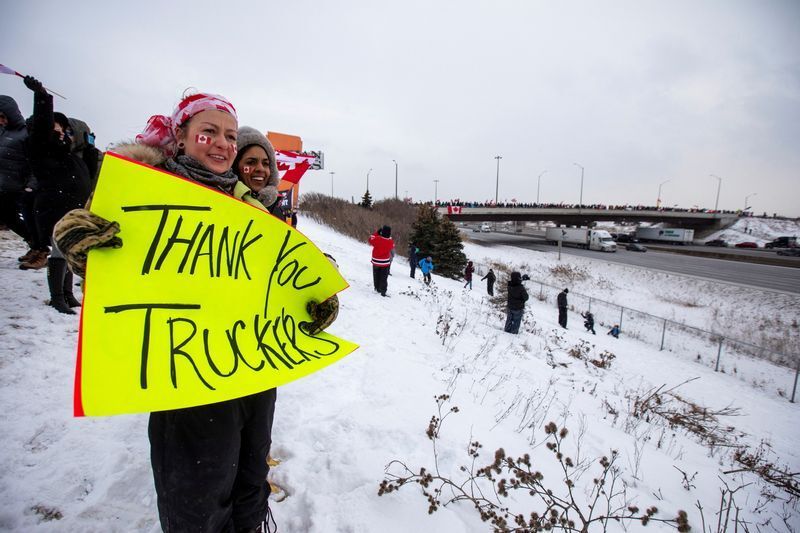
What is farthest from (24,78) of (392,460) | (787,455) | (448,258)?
(448,258)

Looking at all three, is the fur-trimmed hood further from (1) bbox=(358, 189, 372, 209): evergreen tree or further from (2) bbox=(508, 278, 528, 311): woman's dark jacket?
(1) bbox=(358, 189, 372, 209): evergreen tree

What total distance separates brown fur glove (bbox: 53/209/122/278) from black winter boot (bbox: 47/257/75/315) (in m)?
3.17

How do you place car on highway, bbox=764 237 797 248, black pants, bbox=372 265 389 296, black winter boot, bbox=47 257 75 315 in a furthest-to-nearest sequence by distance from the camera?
car on highway, bbox=764 237 797 248 → black pants, bbox=372 265 389 296 → black winter boot, bbox=47 257 75 315

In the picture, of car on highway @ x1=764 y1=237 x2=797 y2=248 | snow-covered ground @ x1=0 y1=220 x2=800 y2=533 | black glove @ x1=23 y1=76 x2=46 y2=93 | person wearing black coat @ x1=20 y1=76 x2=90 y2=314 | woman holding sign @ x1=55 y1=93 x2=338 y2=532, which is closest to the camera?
woman holding sign @ x1=55 y1=93 x2=338 y2=532

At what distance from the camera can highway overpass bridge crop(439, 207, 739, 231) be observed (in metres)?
43.3

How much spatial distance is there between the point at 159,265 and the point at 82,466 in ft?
5.64

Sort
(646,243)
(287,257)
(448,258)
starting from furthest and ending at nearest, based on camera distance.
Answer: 1. (646,243)
2. (448,258)
3. (287,257)

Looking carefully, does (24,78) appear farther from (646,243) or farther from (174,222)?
(646,243)

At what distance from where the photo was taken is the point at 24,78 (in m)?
2.72

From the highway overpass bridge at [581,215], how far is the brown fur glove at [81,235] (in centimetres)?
3534

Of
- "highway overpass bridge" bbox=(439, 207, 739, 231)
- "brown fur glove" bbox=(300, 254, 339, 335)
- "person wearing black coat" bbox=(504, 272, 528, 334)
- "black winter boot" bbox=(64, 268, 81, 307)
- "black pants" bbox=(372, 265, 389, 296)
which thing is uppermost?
"highway overpass bridge" bbox=(439, 207, 739, 231)

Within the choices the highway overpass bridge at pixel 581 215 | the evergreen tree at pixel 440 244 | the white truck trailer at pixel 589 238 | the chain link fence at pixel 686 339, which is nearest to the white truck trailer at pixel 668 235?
the highway overpass bridge at pixel 581 215

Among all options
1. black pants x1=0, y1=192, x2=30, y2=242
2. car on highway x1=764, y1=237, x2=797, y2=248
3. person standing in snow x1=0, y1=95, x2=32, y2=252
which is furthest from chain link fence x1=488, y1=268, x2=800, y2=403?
car on highway x1=764, y1=237, x2=797, y2=248

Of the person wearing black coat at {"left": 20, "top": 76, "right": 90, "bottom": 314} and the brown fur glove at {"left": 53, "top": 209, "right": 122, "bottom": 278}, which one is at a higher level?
the person wearing black coat at {"left": 20, "top": 76, "right": 90, "bottom": 314}
